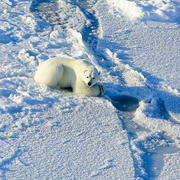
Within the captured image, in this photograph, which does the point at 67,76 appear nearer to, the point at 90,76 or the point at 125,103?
the point at 90,76

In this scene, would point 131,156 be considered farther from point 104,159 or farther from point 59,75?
point 59,75

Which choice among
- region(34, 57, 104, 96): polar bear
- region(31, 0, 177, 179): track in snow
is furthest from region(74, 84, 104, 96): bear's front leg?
region(31, 0, 177, 179): track in snow

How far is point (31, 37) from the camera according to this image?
6355 mm

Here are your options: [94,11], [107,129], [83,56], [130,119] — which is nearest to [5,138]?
[107,129]

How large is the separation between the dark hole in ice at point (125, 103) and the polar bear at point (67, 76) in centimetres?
25

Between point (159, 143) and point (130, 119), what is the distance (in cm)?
54

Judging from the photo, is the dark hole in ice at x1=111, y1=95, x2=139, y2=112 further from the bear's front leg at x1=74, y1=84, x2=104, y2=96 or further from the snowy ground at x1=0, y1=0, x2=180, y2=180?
the bear's front leg at x1=74, y1=84, x2=104, y2=96

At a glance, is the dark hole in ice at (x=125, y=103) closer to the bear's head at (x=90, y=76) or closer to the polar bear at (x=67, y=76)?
the polar bear at (x=67, y=76)

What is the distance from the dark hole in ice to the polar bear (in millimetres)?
249

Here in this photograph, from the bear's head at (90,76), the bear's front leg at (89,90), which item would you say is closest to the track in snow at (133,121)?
the bear's front leg at (89,90)

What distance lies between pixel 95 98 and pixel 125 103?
0.43m

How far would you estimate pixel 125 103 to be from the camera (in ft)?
15.8

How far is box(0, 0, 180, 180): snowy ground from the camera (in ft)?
12.2

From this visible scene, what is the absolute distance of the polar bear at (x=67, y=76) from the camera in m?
4.66
